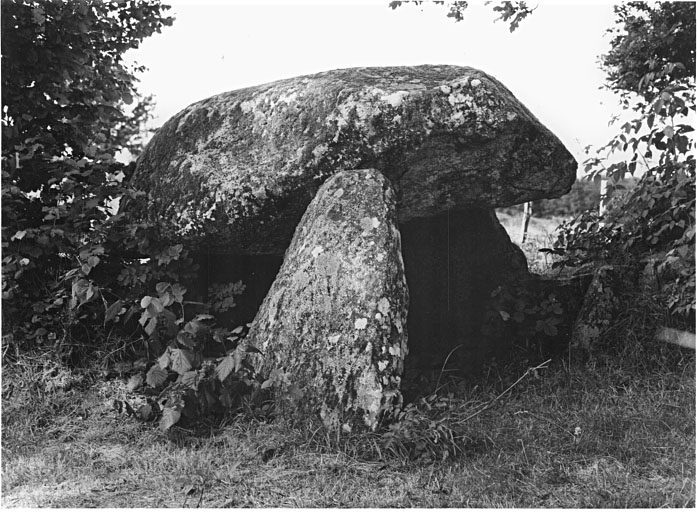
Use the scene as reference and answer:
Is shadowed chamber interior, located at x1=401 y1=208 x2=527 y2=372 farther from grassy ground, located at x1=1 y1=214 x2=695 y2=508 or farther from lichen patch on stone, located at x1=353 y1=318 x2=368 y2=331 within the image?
lichen patch on stone, located at x1=353 y1=318 x2=368 y2=331

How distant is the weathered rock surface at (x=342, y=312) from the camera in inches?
161

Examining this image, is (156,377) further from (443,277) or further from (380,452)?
(443,277)

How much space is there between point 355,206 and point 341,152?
1.74 ft

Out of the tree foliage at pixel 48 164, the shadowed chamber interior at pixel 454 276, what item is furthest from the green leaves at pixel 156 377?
the shadowed chamber interior at pixel 454 276

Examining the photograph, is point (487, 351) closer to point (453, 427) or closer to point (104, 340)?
point (453, 427)

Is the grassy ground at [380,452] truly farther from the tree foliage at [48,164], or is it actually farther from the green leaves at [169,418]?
the tree foliage at [48,164]

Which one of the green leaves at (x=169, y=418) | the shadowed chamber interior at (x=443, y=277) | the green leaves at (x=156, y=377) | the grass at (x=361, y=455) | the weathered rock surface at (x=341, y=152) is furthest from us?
the shadowed chamber interior at (x=443, y=277)

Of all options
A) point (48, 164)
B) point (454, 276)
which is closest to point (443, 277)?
point (454, 276)

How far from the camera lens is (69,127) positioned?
5.46 meters

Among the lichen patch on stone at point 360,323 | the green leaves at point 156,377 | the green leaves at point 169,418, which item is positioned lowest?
the green leaves at point 169,418

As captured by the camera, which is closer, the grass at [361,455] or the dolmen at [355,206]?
the grass at [361,455]

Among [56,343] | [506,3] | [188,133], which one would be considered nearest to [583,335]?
[506,3]

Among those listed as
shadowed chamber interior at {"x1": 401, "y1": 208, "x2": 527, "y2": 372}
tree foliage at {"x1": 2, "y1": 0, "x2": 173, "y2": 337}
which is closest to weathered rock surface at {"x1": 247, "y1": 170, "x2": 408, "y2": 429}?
shadowed chamber interior at {"x1": 401, "y1": 208, "x2": 527, "y2": 372}

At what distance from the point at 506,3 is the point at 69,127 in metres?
3.41
